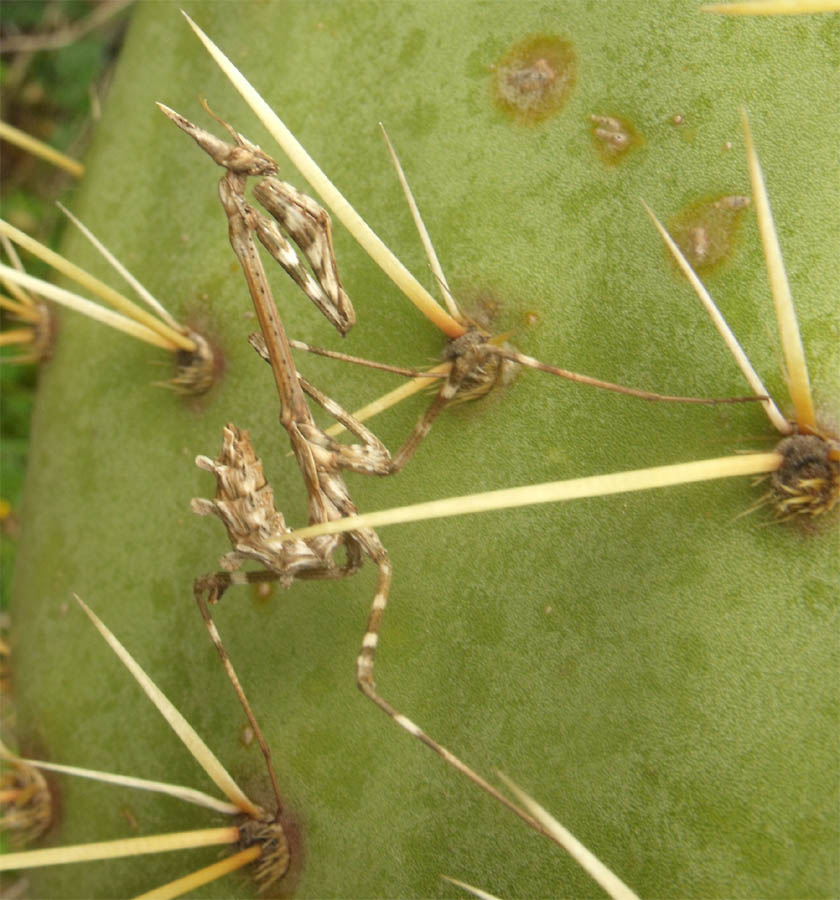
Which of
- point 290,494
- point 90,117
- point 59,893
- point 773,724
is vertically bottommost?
point 59,893

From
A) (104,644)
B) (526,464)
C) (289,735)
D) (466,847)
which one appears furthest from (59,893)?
(526,464)

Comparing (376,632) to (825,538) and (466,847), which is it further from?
(825,538)

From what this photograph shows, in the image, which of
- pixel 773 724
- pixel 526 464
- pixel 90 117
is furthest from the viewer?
pixel 90 117

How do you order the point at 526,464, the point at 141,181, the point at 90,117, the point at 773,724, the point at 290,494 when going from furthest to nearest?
the point at 90,117, the point at 141,181, the point at 290,494, the point at 526,464, the point at 773,724

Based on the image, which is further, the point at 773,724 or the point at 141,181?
the point at 141,181

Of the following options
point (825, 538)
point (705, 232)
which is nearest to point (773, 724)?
point (825, 538)

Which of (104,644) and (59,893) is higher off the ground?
(104,644)

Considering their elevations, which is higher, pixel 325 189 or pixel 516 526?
pixel 325 189
